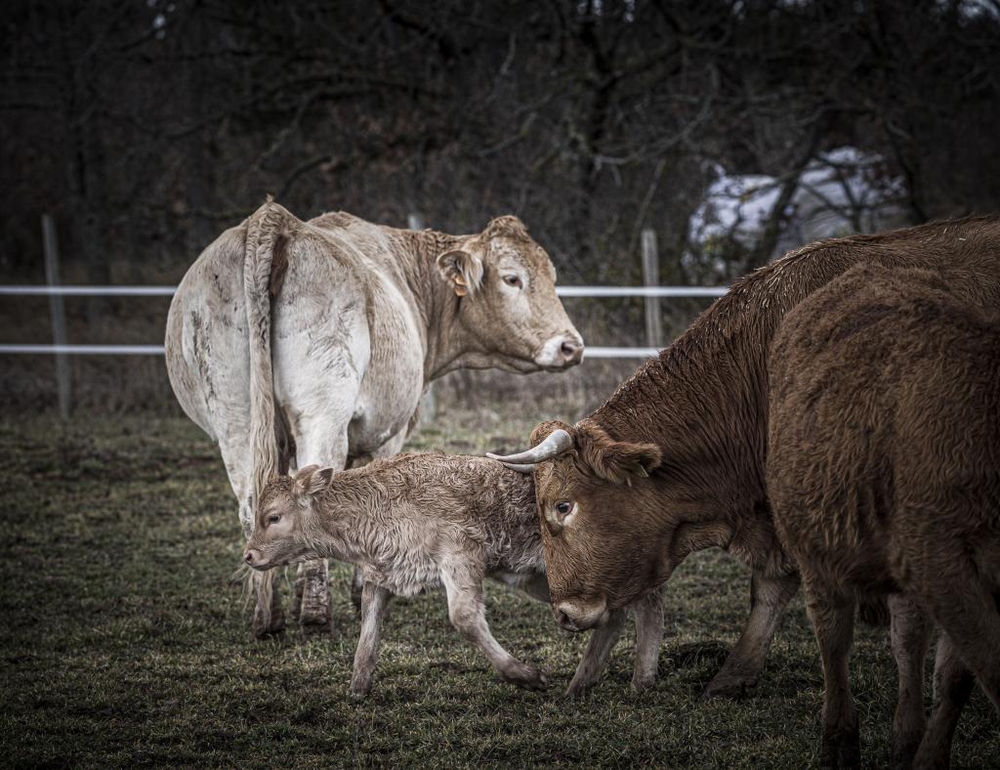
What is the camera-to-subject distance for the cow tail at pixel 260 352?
5.05 meters

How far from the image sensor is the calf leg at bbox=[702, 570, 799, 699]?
4512 millimetres

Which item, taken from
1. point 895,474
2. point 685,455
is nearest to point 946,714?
point 895,474

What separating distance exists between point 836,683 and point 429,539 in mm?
1761

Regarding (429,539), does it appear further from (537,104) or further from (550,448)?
(537,104)

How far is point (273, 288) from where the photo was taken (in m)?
5.25

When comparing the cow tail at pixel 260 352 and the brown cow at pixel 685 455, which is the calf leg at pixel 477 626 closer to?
the brown cow at pixel 685 455

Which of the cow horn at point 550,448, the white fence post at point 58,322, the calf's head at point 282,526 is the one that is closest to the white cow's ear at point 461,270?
the calf's head at point 282,526

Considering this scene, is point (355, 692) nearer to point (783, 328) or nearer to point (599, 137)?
point (783, 328)

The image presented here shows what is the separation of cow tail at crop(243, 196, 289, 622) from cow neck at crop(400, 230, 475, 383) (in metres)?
1.60

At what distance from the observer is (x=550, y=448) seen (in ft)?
13.4

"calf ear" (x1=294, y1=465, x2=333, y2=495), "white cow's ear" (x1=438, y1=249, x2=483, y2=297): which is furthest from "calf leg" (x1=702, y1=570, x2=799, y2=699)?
"white cow's ear" (x1=438, y1=249, x2=483, y2=297)

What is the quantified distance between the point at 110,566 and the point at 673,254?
894cm

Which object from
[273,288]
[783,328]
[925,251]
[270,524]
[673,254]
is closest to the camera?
[783,328]

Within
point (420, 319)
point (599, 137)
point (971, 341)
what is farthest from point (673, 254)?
point (971, 341)
